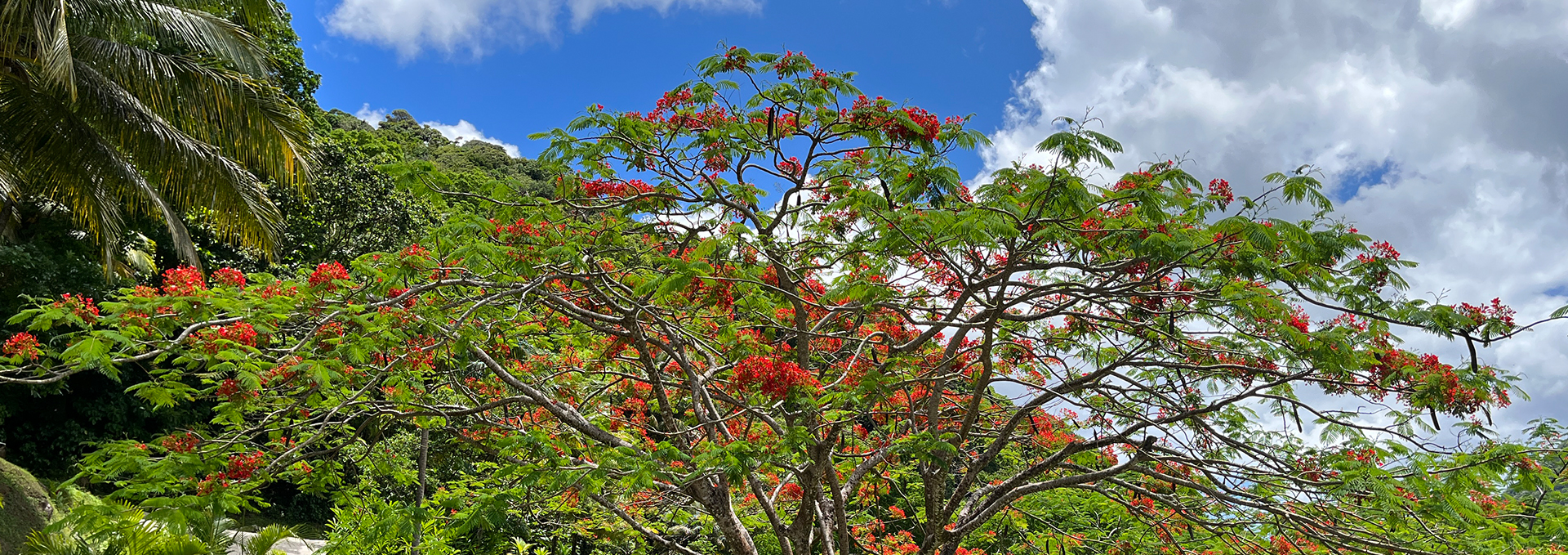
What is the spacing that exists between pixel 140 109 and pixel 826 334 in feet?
27.0

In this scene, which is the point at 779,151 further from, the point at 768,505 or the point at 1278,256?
the point at 1278,256

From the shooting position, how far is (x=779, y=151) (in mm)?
6820

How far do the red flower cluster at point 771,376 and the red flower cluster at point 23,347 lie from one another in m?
4.14

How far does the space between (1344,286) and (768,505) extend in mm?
4402

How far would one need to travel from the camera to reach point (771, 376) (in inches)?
226

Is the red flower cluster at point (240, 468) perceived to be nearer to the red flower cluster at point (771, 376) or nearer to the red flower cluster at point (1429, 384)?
the red flower cluster at point (771, 376)

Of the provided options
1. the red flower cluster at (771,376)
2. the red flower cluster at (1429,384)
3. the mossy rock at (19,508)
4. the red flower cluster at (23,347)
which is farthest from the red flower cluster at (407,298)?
the mossy rock at (19,508)

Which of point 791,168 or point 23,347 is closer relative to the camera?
point 23,347

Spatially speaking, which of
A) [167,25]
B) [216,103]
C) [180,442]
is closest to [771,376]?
[180,442]

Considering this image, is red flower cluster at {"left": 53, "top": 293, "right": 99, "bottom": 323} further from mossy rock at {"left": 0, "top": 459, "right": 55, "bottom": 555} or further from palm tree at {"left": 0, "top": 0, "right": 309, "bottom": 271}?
mossy rock at {"left": 0, "top": 459, "right": 55, "bottom": 555}

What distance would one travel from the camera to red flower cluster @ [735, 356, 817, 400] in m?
5.73

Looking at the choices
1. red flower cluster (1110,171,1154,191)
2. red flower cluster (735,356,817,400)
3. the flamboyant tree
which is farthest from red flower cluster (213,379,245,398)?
red flower cluster (1110,171,1154,191)

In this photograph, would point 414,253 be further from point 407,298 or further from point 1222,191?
point 1222,191

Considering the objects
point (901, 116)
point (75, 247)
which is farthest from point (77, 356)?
point (75, 247)
